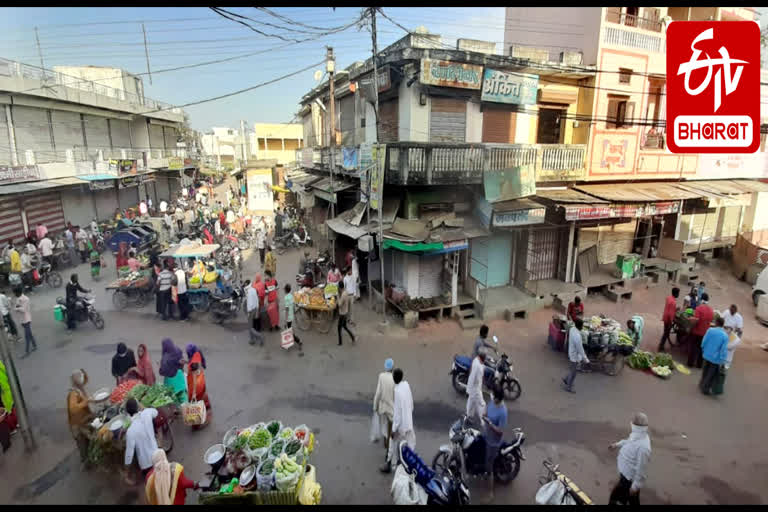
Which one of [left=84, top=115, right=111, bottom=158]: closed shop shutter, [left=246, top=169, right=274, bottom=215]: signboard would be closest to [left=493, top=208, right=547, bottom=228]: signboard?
[left=246, top=169, right=274, bottom=215]: signboard

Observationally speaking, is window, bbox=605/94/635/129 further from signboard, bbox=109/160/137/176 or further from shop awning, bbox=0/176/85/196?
signboard, bbox=109/160/137/176

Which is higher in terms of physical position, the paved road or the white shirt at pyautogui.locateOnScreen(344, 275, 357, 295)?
the white shirt at pyautogui.locateOnScreen(344, 275, 357, 295)

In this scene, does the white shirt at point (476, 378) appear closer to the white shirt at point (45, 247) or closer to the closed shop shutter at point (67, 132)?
the white shirt at point (45, 247)

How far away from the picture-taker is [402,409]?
6152 millimetres

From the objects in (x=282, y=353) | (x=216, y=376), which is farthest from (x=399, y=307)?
(x=216, y=376)

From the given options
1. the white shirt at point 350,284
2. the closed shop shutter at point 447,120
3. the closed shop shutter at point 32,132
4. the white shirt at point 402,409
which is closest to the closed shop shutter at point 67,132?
the closed shop shutter at point 32,132

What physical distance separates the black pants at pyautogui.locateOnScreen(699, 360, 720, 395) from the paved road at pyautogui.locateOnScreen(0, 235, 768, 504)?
0.25m

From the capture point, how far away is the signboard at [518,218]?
12.4 m

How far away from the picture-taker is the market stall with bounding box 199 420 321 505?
5160mm

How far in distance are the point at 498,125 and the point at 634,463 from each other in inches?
426

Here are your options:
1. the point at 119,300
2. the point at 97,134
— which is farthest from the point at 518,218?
the point at 97,134

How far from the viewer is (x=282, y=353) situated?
10492mm

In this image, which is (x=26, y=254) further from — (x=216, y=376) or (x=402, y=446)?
(x=402, y=446)

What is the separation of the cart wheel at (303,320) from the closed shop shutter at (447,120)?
647 centimetres
